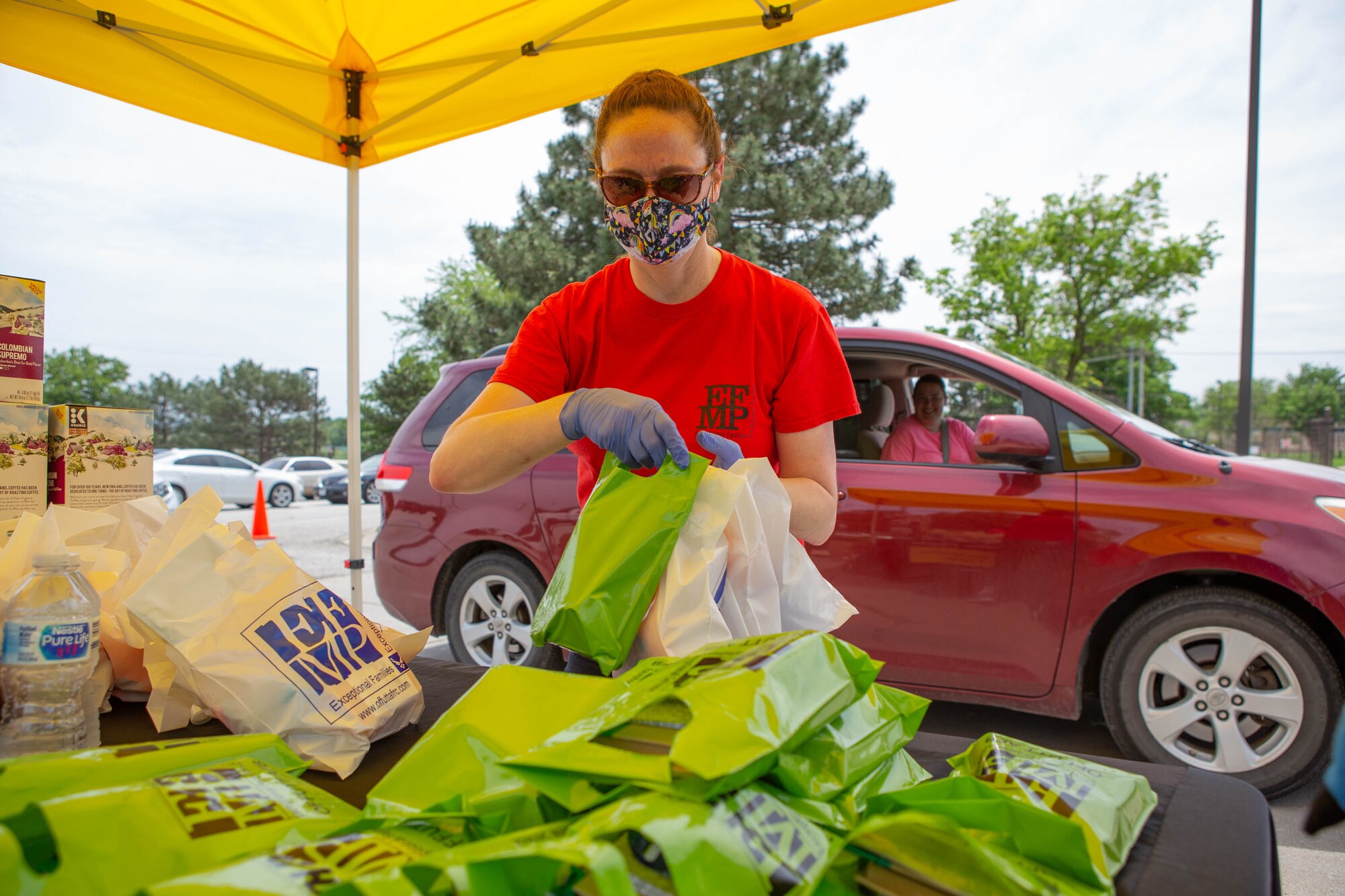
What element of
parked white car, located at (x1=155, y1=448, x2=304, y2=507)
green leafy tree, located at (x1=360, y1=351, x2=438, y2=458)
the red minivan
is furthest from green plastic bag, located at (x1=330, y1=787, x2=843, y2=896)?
green leafy tree, located at (x1=360, y1=351, x2=438, y2=458)

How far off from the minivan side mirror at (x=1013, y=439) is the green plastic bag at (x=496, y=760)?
269 centimetres

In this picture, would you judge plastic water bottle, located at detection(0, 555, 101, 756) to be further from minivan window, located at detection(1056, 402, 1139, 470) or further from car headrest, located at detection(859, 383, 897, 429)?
car headrest, located at detection(859, 383, 897, 429)

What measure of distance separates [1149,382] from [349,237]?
61.9 metres

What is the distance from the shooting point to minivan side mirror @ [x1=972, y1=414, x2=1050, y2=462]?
3.23 m

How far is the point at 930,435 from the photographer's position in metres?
3.87

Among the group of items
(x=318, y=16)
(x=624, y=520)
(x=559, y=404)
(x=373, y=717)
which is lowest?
(x=373, y=717)

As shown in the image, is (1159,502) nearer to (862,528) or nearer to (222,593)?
(862,528)

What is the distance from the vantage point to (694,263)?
5.28ft

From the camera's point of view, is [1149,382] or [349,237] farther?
[1149,382]

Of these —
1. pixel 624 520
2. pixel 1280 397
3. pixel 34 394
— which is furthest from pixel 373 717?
pixel 1280 397

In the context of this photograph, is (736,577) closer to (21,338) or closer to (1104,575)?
(21,338)

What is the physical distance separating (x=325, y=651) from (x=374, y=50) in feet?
8.64

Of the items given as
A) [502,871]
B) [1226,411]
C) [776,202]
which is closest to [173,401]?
[776,202]

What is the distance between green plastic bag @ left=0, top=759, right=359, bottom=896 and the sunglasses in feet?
3.78
